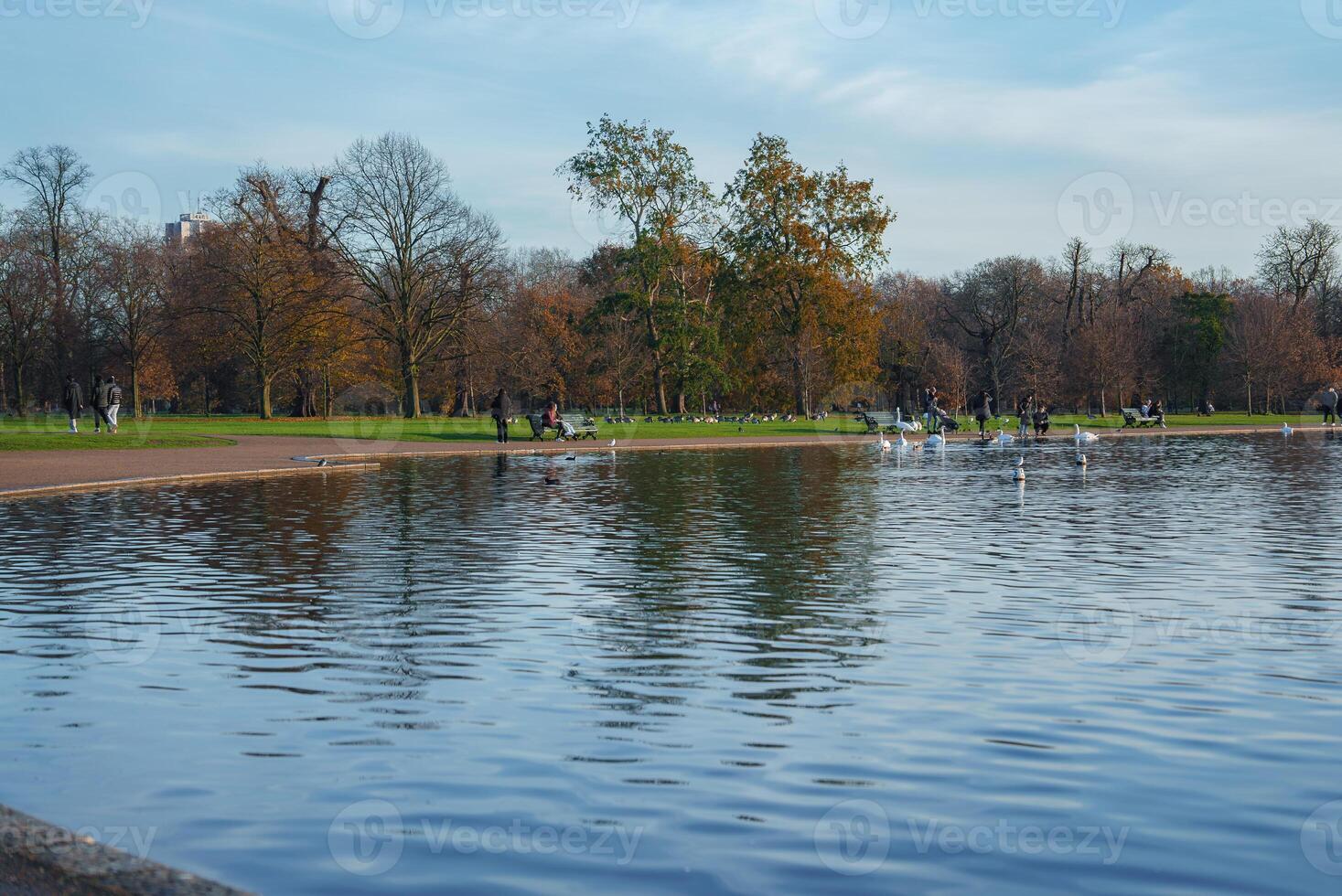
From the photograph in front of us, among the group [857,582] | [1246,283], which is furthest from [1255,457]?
[1246,283]

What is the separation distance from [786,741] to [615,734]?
1015 mm

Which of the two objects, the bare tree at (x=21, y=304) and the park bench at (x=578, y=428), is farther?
the bare tree at (x=21, y=304)

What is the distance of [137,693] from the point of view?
8.54m

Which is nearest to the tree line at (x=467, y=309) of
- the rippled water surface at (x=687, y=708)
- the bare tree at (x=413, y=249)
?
the bare tree at (x=413, y=249)
